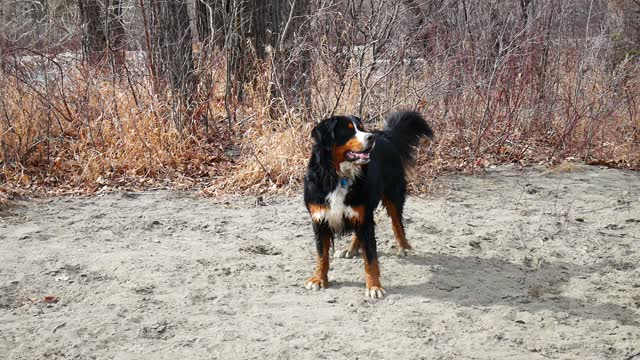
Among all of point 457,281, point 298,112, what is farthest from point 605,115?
point 457,281

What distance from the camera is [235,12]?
8547 mm

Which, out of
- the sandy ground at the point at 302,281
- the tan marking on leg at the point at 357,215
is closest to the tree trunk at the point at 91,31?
the sandy ground at the point at 302,281

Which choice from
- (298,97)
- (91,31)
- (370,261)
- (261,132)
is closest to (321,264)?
(370,261)

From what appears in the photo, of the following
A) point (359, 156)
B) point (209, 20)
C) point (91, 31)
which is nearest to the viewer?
point (359, 156)

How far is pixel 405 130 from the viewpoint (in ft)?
19.4

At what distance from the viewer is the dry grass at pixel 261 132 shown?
7617 mm

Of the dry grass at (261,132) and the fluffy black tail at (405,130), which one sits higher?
the fluffy black tail at (405,130)

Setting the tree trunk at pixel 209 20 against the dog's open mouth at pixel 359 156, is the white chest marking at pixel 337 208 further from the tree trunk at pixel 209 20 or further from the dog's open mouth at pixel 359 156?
the tree trunk at pixel 209 20

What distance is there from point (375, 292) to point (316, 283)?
0.47 meters

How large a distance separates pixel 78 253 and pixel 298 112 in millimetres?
3586

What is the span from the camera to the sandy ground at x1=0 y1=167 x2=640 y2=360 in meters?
4.18

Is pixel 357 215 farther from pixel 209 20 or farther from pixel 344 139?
pixel 209 20

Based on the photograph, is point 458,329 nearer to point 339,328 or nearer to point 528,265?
point 339,328

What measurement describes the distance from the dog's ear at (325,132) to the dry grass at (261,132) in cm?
263
